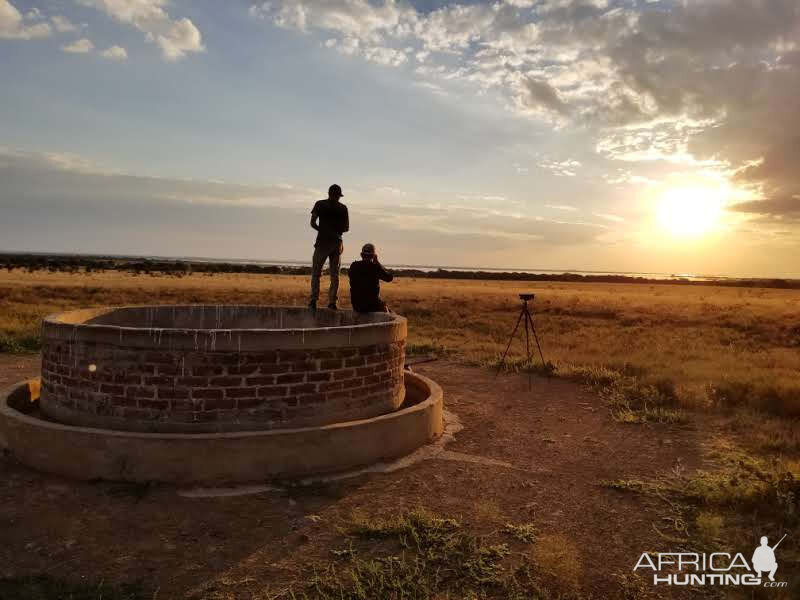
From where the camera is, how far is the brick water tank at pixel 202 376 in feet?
20.2

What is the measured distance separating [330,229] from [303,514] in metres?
5.10

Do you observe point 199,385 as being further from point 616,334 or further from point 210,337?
point 616,334

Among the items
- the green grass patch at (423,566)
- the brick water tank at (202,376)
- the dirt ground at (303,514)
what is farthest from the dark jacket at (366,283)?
the green grass patch at (423,566)

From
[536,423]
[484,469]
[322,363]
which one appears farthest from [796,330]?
[322,363]

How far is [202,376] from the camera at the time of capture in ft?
20.2

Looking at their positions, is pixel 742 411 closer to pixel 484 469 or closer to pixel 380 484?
pixel 484 469

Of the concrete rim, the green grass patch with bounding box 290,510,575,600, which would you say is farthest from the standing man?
the green grass patch with bounding box 290,510,575,600

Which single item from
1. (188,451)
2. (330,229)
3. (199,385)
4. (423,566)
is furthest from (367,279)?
(423,566)

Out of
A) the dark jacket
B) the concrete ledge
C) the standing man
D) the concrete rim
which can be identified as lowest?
the concrete ledge

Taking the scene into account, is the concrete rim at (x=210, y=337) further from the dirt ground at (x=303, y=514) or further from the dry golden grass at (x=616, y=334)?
the dry golden grass at (x=616, y=334)

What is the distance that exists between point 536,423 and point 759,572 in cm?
457

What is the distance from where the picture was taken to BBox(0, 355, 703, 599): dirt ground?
4461mm

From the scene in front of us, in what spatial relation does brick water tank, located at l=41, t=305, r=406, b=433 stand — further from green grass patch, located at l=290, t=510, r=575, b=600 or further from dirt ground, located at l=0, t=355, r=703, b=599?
green grass patch, located at l=290, t=510, r=575, b=600

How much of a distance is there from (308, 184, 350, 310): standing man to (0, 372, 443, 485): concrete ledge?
11.0 feet
